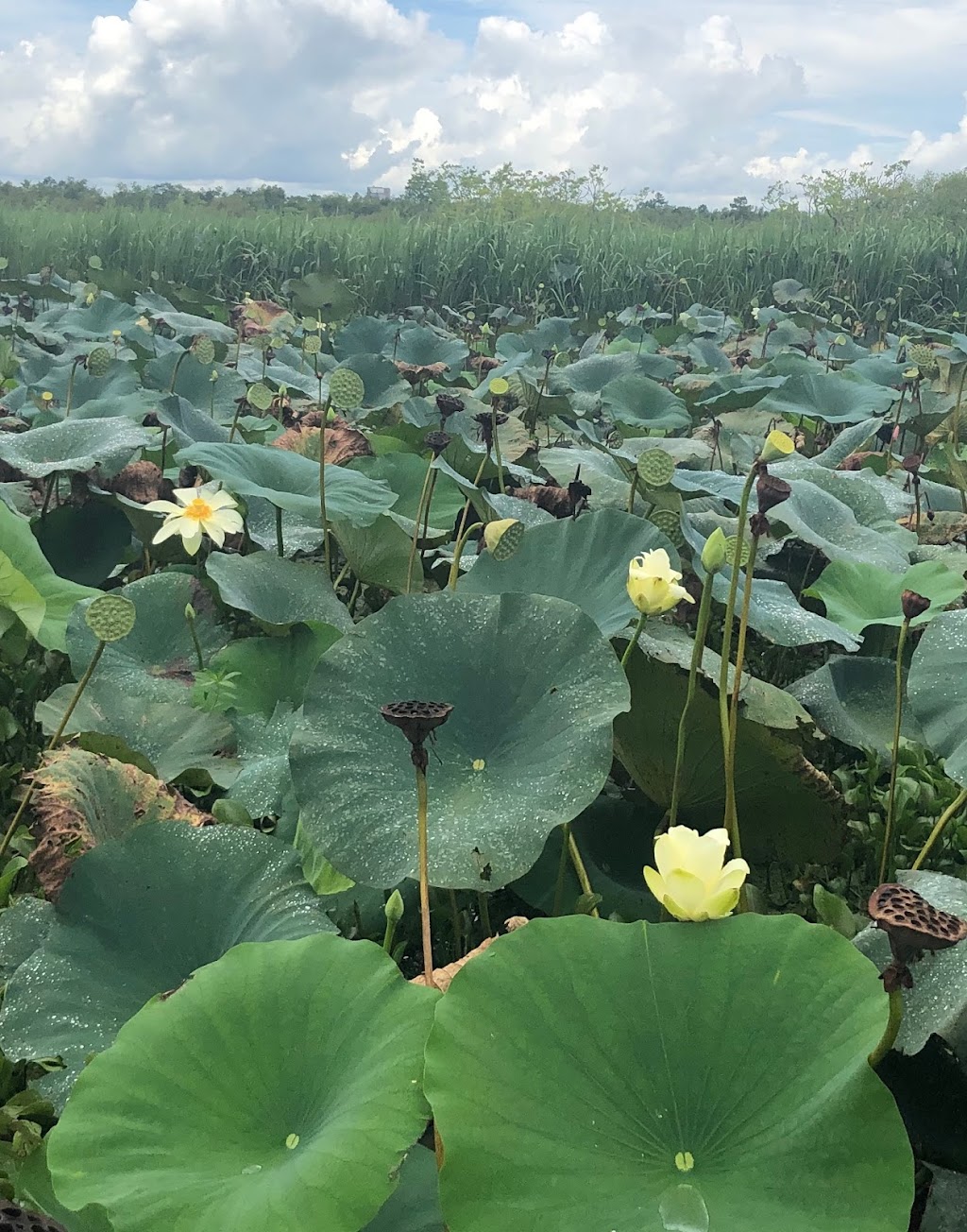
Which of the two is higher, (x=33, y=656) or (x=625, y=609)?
(x=625, y=609)

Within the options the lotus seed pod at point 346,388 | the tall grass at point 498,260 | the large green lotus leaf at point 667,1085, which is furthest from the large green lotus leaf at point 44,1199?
the tall grass at point 498,260

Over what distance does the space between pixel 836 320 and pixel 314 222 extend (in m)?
4.95

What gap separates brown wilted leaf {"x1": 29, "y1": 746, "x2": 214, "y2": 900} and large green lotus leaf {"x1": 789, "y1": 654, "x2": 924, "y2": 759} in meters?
0.89

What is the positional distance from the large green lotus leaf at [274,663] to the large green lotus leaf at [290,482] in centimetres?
20

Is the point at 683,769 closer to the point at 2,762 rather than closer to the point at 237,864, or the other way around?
the point at 237,864

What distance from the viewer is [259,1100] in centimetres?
65

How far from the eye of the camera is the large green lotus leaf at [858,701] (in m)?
1.45

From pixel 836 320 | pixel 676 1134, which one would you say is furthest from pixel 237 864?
pixel 836 320

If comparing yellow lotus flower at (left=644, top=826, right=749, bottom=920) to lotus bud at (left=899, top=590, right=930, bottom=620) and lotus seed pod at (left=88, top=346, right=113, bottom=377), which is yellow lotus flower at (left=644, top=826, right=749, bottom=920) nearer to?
lotus bud at (left=899, top=590, right=930, bottom=620)

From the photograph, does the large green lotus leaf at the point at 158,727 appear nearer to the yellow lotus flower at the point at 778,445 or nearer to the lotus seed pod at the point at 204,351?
the yellow lotus flower at the point at 778,445

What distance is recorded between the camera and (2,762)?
1521mm

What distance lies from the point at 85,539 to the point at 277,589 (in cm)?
67

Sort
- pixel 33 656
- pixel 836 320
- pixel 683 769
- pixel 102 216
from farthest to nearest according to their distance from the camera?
pixel 102 216, pixel 836 320, pixel 33 656, pixel 683 769

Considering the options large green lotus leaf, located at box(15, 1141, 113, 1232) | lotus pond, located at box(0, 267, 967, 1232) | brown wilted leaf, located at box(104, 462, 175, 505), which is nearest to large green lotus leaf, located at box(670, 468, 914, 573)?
lotus pond, located at box(0, 267, 967, 1232)
